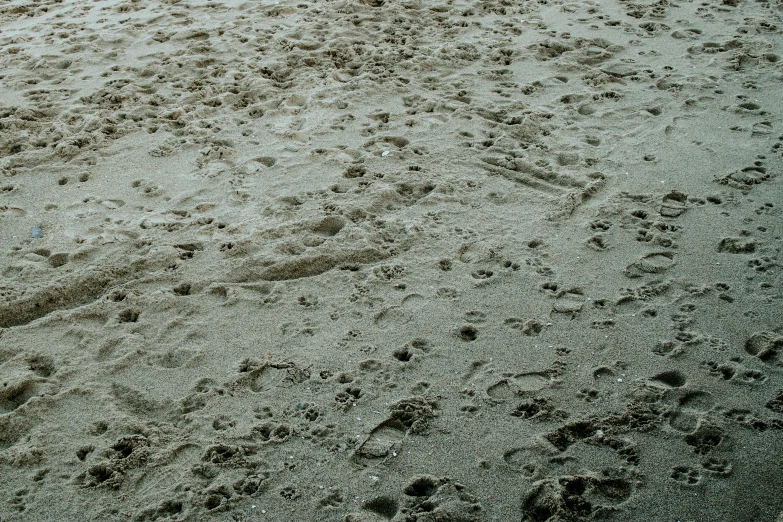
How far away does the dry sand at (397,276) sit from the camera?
2.79m

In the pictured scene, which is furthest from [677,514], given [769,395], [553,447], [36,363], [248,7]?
[248,7]

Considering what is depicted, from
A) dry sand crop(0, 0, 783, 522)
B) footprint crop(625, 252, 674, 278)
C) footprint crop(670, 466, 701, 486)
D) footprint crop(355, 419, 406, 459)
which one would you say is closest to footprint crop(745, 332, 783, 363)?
dry sand crop(0, 0, 783, 522)

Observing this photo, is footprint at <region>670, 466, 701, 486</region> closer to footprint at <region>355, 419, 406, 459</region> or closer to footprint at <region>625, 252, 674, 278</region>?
footprint at <region>355, 419, 406, 459</region>

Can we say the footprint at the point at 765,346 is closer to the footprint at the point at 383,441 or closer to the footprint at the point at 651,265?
the footprint at the point at 651,265

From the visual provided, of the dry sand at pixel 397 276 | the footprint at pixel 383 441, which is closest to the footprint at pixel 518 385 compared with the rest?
the dry sand at pixel 397 276

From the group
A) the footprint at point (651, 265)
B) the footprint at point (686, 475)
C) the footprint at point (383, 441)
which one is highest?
the footprint at point (651, 265)

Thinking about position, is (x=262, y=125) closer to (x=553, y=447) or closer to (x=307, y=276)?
(x=307, y=276)

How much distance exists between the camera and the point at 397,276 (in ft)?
12.8

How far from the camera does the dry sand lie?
9.16ft

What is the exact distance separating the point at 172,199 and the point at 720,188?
3480 mm

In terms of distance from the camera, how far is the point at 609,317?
353cm

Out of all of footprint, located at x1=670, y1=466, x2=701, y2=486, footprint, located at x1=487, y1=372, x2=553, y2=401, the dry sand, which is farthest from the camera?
footprint, located at x1=487, y1=372, x2=553, y2=401

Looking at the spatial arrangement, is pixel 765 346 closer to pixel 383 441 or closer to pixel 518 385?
pixel 518 385

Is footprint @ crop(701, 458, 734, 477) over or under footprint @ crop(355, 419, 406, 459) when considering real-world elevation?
under
